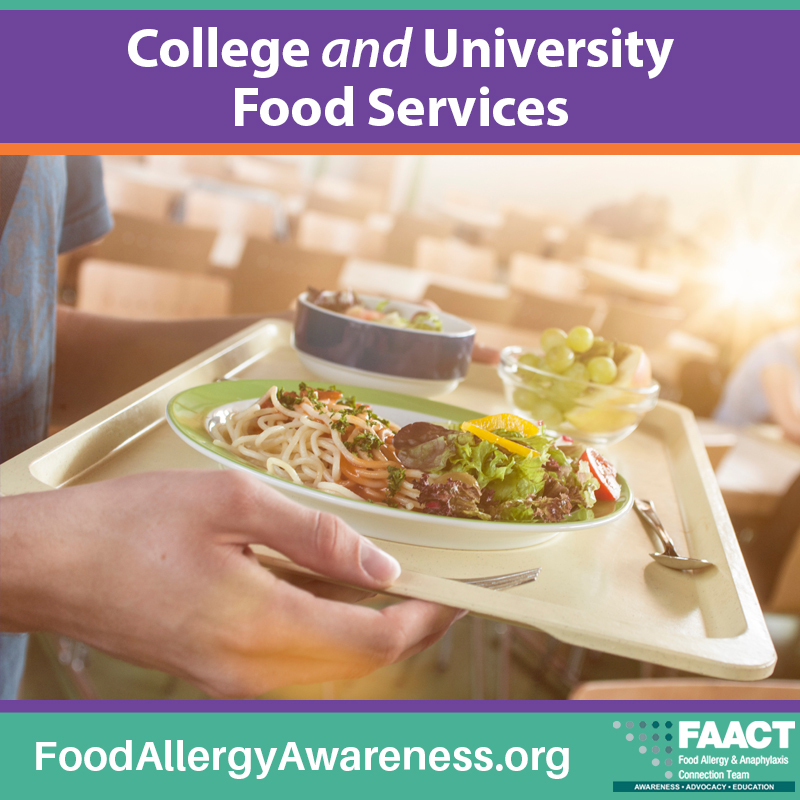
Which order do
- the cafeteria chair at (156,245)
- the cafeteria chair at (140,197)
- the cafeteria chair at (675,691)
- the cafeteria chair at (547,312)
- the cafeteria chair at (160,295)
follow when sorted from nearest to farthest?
the cafeteria chair at (675,691) < the cafeteria chair at (160,295) < the cafeteria chair at (156,245) < the cafeteria chair at (547,312) < the cafeteria chair at (140,197)

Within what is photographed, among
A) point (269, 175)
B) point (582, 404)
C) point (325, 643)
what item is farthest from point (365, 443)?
point (269, 175)

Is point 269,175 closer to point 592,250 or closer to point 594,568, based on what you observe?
point 592,250

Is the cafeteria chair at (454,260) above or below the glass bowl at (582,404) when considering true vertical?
above

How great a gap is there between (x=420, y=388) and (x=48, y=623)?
580 mm

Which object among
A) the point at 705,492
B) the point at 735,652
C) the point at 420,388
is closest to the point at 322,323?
the point at 420,388

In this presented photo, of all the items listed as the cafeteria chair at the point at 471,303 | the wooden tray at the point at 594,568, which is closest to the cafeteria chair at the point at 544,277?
the cafeteria chair at the point at 471,303

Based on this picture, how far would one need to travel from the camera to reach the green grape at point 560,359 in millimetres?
1129

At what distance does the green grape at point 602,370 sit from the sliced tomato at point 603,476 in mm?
300

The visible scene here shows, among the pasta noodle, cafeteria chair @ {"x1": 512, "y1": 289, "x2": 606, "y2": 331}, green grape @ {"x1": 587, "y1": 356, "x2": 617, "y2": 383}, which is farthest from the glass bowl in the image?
cafeteria chair @ {"x1": 512, "y1": 289, "x2": 606, "y2": 331}

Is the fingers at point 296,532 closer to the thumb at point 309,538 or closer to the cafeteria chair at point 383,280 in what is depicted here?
the thumb at point 309,538

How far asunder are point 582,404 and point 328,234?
161 inches

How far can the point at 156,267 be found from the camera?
130 inches

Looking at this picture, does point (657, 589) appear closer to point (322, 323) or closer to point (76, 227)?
point (322, 323)

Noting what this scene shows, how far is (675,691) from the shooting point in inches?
42.4
